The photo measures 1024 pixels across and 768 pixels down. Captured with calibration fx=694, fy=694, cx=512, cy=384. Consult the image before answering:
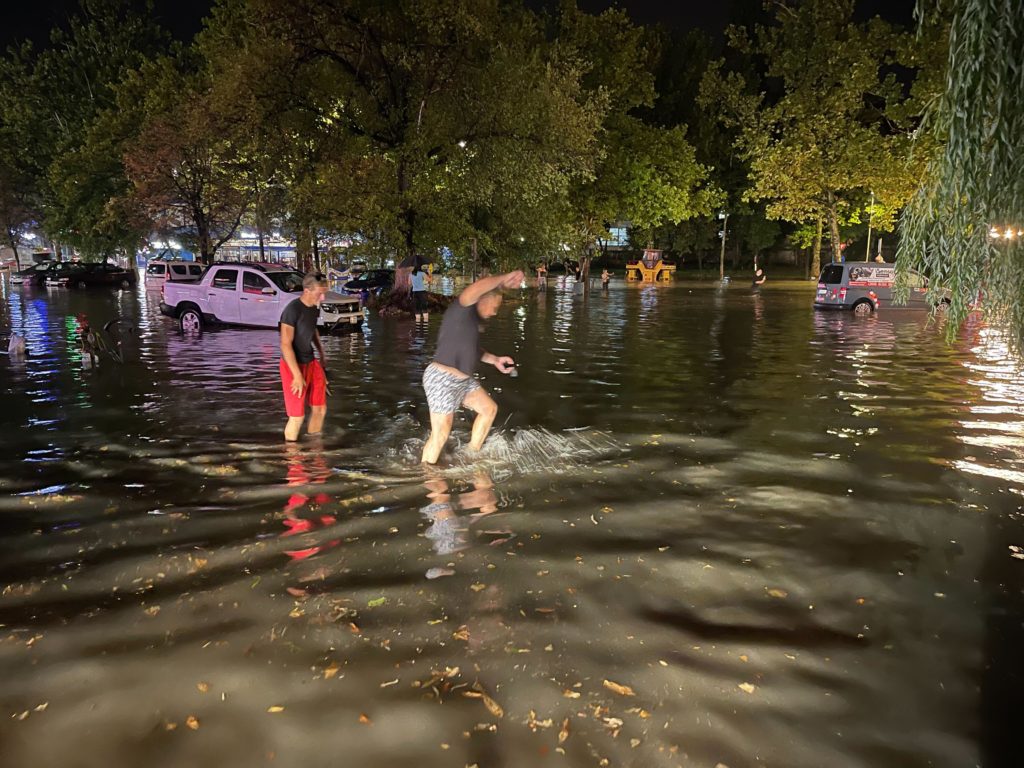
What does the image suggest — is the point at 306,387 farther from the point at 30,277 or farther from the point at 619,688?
the point at 30,277

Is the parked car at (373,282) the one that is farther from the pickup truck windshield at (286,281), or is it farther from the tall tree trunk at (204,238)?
the pickup truck windshield at (286,281)

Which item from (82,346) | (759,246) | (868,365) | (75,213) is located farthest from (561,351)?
(759,246)

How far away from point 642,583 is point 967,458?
500cm

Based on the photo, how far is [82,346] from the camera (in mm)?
13016

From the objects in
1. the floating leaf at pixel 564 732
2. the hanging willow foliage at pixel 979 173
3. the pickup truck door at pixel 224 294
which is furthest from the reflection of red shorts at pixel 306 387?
the pickup truck door at pixel 224 294

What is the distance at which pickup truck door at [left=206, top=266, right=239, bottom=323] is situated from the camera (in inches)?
752

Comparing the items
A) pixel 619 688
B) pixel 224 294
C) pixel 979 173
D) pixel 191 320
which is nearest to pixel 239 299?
pixel 224 294

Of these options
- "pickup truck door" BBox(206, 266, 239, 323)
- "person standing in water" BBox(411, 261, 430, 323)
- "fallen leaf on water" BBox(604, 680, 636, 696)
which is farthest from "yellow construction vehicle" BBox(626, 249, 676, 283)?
"fallen leaf on water" BBox(604, 680, 636, 696)

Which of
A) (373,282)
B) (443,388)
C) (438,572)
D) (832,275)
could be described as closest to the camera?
(438,572)

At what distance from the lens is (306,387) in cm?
787

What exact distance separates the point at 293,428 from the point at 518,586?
168 inches

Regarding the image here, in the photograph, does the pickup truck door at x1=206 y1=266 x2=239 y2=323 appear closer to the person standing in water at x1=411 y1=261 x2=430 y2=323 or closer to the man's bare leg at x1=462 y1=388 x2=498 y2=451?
the person standing in water at x1=411 y1=261 x2=430 y2=323

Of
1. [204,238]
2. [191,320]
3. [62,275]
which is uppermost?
[204,238]

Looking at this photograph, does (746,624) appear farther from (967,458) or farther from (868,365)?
(868,365)
